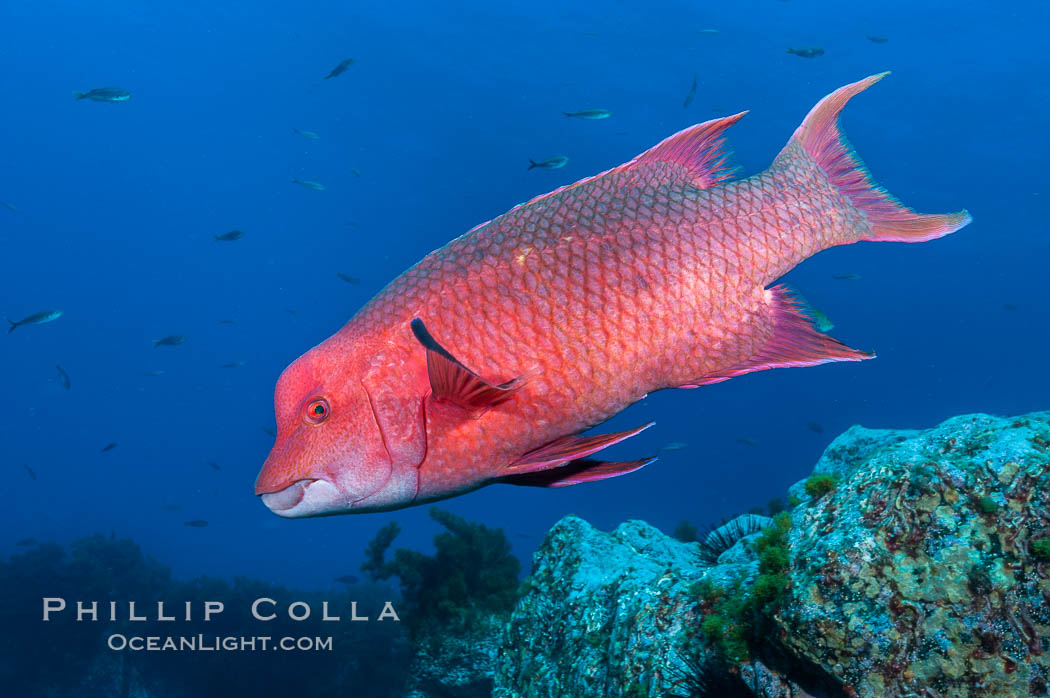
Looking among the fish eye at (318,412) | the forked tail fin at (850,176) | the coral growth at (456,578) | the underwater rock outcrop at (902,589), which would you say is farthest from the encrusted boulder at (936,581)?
the coral growth at (456,578)

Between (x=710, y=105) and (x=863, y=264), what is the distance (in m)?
19.4

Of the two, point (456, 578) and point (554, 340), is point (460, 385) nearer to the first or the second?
point (554, 340)

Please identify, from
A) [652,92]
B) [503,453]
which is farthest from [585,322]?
[652,92]

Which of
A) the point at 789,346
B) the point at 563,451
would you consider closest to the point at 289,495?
the point at 563,451

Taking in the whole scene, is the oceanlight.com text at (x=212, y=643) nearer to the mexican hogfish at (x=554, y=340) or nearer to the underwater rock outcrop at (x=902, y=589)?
the underwater rock outcrop at (x=902, y=589)

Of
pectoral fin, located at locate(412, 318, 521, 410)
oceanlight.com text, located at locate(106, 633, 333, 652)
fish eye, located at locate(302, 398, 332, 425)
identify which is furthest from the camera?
oceanlight.com text, located at locate(106, 633, 333, 652)

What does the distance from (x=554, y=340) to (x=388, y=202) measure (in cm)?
4264

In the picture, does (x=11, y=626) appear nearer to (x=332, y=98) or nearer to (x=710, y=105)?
(x=332, y=98)

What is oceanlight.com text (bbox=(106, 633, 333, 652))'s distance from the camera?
10.7 m

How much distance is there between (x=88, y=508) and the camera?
5538cm

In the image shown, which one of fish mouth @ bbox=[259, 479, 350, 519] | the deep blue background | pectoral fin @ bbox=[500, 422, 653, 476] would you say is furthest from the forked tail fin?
the deep blue background

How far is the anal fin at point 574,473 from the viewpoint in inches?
75.7

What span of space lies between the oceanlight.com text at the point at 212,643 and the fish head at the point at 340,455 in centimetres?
1032

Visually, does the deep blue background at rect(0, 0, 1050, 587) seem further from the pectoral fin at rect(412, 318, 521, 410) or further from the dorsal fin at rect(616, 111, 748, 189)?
the pectoral fin at rect(412, 318, 521, 410)
